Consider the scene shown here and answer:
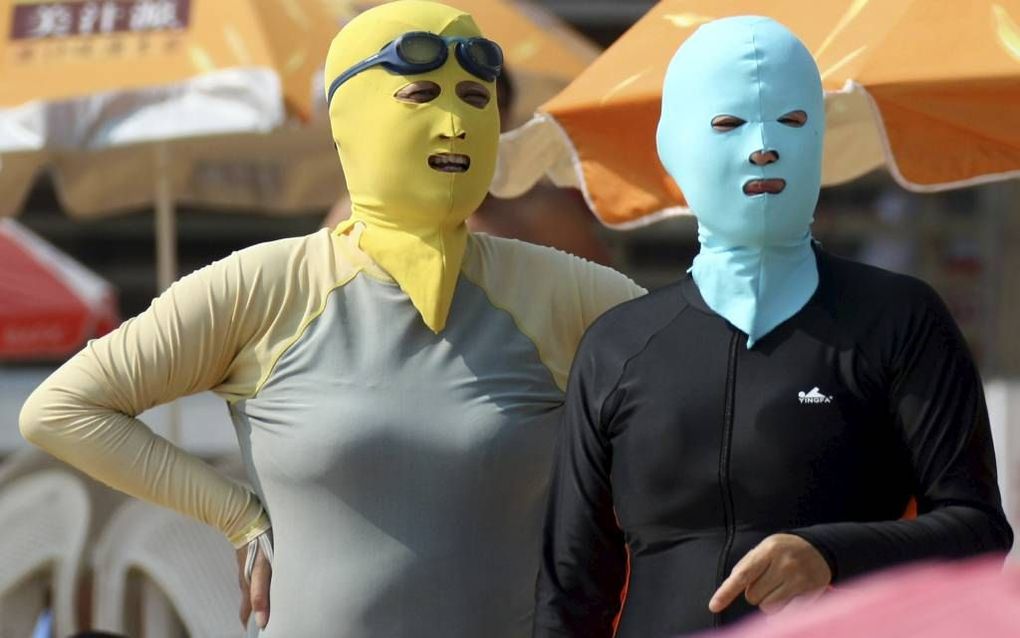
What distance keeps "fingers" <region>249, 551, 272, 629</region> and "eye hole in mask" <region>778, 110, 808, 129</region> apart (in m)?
1.07

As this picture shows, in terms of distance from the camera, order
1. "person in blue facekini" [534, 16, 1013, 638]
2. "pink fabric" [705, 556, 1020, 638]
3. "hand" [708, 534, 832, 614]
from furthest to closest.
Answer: "person in blue facekini" [534, 16, 1013, 638] → "hand" [708, 534, 832, 614] → "pink fabric" [705, 556, 1020, 638]

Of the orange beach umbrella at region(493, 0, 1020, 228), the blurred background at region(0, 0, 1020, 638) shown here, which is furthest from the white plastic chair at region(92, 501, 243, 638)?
the orange beach umbrella at region(493, 0, 1020, 228)

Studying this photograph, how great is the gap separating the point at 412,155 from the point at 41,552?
305cm

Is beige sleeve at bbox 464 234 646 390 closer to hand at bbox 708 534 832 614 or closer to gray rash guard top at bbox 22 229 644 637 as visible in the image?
gray rash guard top at bbox 22 229 644 637

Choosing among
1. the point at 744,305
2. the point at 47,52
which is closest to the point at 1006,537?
the point at 744,305

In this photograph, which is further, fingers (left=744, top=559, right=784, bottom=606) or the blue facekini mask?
the blue facekini mask

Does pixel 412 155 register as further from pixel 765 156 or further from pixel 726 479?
pixel 726 479

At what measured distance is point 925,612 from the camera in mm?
1247

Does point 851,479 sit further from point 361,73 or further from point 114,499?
point 114,499

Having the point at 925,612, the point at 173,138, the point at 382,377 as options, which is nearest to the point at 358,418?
the point at 382,377

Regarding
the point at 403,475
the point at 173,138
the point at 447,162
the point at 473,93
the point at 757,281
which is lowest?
the point at 403,475

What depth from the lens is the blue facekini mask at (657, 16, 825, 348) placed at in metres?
2.67

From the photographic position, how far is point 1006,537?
2.54 m

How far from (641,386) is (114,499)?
3.54 m
